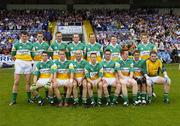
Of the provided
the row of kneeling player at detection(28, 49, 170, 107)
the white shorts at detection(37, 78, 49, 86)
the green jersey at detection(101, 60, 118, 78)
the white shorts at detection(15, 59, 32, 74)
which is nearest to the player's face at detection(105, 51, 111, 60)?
the row of kneeling player at detection(28, 49, 170, 107)

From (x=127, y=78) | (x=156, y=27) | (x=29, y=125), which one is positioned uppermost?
(x=156, y=27)

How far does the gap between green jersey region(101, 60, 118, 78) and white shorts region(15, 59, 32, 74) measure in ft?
7.20

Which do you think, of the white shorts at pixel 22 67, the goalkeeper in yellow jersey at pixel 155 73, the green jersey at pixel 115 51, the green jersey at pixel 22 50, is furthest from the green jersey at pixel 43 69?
the goalkeeper in yellow jersey at pixel 155 73

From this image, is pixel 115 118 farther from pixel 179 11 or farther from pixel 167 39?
pixel 179 11

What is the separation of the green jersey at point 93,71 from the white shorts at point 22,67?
1.80m

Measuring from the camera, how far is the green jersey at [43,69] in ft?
42.8

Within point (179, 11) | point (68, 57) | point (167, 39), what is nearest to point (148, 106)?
point (68, 57)

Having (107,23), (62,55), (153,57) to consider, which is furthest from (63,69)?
(107,23)

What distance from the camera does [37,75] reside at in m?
13.1

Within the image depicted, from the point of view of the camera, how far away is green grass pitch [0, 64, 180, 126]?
1074 cm

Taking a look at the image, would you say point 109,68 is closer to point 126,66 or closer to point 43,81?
point 126,66

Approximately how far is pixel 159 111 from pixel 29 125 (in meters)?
3.57

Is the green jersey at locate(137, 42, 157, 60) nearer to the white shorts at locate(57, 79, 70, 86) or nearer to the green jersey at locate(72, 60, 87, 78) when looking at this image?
the green jersey at locate(72, 60, 87, 78)

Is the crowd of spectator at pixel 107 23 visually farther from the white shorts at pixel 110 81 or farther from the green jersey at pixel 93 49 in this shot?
the white shorts at pixel 110 81
